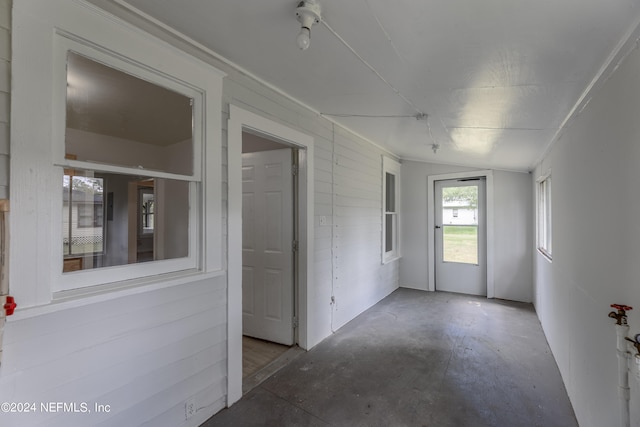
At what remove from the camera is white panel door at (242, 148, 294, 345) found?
2.94 meters

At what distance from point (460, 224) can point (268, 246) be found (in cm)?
346

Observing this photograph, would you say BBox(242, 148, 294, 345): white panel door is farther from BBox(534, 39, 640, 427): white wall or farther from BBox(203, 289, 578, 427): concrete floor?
BBox(534, 39, 640, 427): white wall

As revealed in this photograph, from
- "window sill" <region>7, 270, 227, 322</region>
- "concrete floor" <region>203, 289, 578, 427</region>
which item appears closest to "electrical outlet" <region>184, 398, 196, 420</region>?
"concrete floor" <region>203, 289, 578, 427</region>

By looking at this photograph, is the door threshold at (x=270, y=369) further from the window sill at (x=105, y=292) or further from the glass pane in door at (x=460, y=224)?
the glass pane in door at (x=460, y=224)

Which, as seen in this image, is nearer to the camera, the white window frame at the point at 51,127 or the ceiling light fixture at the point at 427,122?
the white window frame at the point at 51,127

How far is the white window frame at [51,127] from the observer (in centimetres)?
115

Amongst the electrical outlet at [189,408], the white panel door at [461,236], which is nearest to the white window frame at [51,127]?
the electrical outlet at [189,408]

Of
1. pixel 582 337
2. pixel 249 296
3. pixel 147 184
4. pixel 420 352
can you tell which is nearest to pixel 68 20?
pixel 147 184

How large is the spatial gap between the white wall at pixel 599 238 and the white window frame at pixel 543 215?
1087 mm

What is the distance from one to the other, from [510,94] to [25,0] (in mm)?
2435

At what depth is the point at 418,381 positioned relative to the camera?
233cm

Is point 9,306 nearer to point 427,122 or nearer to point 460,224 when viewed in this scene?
point 427,122

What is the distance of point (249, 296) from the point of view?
318 centimetres

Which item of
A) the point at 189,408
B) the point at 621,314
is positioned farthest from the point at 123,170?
the point at 621,314
